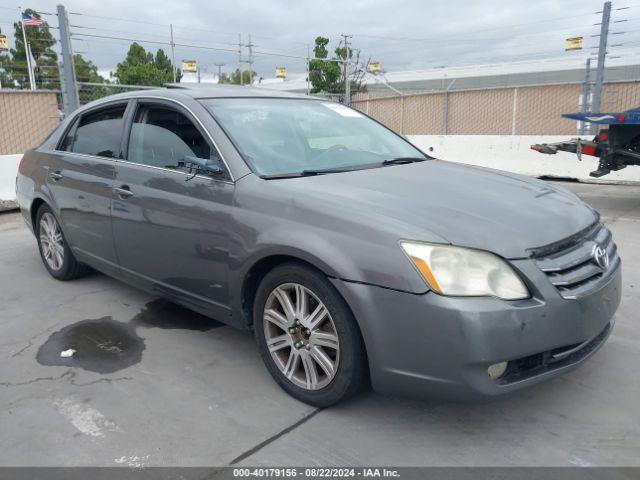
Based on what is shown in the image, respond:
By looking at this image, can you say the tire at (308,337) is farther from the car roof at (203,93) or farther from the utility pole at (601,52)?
the utility pole at (601,52)

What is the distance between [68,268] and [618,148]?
294 inches

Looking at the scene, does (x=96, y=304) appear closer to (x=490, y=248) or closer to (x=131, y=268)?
(x=131, y=268)

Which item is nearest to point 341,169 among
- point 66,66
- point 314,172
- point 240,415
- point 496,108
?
point 314,172

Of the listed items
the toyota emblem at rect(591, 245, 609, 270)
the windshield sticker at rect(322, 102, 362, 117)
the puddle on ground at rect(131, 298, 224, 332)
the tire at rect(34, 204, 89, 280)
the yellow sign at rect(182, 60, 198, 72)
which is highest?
the yellow sign at rect(182, 60, 198, 72)

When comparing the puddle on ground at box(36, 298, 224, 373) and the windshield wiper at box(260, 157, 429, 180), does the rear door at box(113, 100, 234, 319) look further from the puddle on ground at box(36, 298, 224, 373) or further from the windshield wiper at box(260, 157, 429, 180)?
the puddle on ground at box(36, 298, 224, 373)

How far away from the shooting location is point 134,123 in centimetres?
384

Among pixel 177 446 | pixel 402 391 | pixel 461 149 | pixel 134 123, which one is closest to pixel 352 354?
pixel 402 391

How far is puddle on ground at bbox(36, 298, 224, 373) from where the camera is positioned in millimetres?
3365

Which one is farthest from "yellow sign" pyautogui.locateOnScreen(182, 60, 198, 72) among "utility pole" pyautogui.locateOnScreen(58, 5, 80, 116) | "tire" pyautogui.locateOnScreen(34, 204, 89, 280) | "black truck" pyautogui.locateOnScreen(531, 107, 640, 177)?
"tire" pyautogui.locateOnScreen(34, 204, 89, 280)

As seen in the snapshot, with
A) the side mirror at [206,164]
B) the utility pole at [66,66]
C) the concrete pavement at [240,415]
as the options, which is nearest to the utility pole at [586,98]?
the concrete pavement at [240,415]

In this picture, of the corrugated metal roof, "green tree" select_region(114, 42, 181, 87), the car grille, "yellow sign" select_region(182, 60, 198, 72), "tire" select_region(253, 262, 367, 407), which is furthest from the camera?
"green tree" select_region(114, 42, 181, 87)

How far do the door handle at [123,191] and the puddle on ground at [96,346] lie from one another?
0.95 meters

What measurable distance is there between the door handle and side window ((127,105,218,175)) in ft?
0.65

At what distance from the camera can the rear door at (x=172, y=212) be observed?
121 inches
